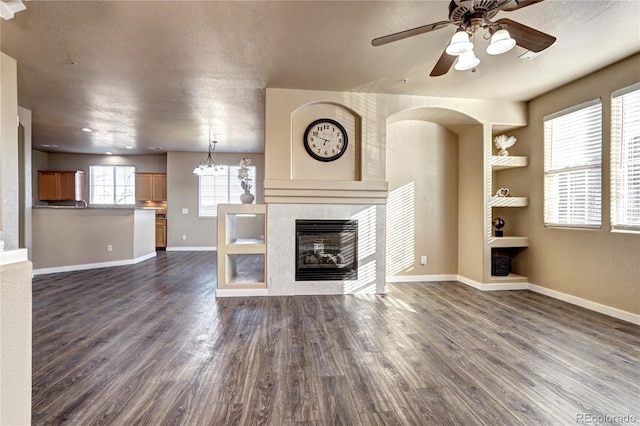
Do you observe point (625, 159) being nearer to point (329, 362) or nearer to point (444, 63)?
point (444, 63)

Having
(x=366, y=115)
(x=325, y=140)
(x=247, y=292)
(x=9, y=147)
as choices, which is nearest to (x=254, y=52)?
(x=325, y=140)

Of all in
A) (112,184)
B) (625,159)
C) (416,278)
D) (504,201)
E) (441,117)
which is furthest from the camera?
(112,184)

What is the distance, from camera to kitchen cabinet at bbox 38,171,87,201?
8.34 meters

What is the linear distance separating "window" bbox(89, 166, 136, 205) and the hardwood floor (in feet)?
19.8

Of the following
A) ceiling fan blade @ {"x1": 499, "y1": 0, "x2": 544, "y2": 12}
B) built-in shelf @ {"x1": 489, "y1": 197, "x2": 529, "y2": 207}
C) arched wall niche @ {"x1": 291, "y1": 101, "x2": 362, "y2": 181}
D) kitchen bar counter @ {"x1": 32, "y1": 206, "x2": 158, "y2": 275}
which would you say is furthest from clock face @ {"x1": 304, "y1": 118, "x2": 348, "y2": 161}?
kitchen bar counter @ {"x1": 32, "y1": 206, "x2": 158, "y2": 275}

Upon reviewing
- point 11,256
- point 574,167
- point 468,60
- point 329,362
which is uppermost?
point 468,60

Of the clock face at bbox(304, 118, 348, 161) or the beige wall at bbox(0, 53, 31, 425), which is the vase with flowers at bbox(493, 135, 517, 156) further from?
the beige wall at bbox(0, 53, 31, 425)

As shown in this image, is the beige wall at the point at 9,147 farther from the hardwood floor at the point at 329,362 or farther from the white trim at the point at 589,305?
the white trim at the point at 589,305

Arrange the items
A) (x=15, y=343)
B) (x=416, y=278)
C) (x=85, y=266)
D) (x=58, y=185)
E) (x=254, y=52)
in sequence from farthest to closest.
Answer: (x=58, y=185)
(x=85, y=266)
(x=416, y=278)
(x=254, y=52)
(x=15, y=343)

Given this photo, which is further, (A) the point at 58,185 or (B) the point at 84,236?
(A) the point at 58,185

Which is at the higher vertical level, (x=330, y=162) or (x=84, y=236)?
(x=330, y=162)

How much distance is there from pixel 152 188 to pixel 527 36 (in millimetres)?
9272

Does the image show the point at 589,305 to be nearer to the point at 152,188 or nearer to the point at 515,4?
the point at 515,4

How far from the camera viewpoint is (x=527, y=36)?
2176mm
